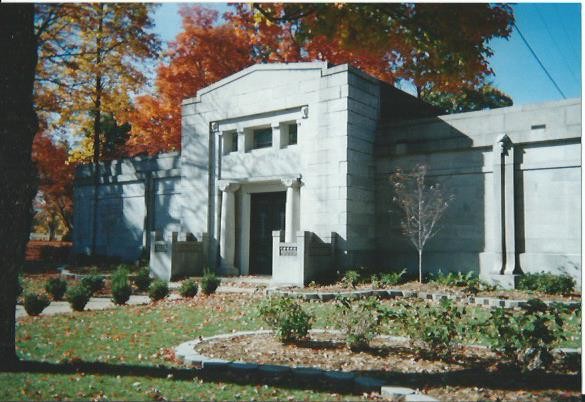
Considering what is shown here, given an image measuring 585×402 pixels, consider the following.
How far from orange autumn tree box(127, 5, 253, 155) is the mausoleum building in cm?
557

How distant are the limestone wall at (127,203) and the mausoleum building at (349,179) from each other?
582 millimetres

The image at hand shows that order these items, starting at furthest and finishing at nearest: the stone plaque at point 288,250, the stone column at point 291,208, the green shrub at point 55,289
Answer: the stone column at point 291,208 < the stone plaque at point 288,250 < the green shrub at point 55,289

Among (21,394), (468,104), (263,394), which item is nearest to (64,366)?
(21,394)

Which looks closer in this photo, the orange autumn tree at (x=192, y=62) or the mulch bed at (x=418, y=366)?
the mulch bed at (x=418, y=366)

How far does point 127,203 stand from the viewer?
77.9 ft

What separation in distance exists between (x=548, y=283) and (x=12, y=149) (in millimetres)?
12218

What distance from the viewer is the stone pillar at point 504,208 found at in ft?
47.1

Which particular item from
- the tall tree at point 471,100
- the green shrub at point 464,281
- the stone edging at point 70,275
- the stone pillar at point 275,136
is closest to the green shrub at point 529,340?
the green shrub at point 464,281

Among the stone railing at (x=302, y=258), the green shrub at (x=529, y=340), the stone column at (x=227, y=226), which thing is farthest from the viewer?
the stone column at (x=227, y=226)

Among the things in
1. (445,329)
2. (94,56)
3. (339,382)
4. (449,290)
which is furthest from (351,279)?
(94,56)

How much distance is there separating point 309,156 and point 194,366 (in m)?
11.0

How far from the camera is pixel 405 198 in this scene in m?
15.9

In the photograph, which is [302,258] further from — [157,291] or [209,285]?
[157,291]

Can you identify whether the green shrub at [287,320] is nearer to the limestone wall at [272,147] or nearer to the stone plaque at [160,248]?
the limestone wall at [272,147]
